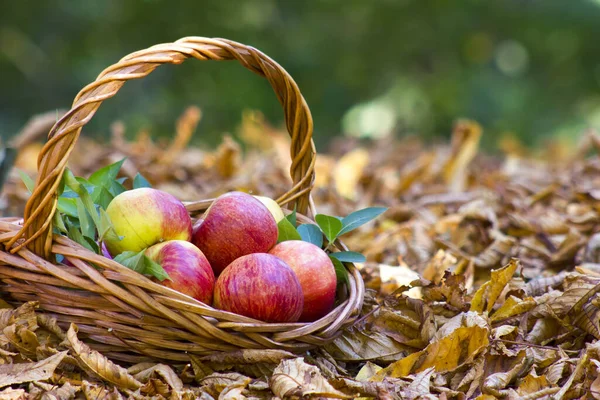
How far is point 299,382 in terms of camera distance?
4.16 feet

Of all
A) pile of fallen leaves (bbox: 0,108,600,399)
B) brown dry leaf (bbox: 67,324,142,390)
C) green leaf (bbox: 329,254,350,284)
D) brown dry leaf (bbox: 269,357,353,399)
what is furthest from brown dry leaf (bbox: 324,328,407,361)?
brown dry leaf (bbox: 67,324,142,390)

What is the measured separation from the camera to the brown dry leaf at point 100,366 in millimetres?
1286

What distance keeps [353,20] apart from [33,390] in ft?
22.7

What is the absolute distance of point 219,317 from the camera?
51.2 inches

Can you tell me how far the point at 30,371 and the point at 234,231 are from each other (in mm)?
498

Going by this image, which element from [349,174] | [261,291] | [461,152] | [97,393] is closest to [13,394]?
[97,393]

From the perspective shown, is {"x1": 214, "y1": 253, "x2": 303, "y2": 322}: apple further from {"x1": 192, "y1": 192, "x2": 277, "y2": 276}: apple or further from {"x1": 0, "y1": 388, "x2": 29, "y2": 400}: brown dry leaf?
{"x1": 0, "y1": 388, "x2": 29, "y2": 400}: brown dry leaf

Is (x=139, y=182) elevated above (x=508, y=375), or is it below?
above

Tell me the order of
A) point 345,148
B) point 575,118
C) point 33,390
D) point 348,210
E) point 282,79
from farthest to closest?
point 575,118, point 345,148, point 348,210, point 282,79, point 33,390

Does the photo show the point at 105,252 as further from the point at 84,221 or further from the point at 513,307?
the point at 513,307

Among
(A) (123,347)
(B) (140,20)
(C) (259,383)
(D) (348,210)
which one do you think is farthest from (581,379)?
(B) (140,20)

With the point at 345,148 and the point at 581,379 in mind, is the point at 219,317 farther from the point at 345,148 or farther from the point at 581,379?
the point at 345,148

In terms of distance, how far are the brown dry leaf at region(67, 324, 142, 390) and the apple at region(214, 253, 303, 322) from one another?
227 millimetres

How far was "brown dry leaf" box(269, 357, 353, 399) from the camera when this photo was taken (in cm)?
124
